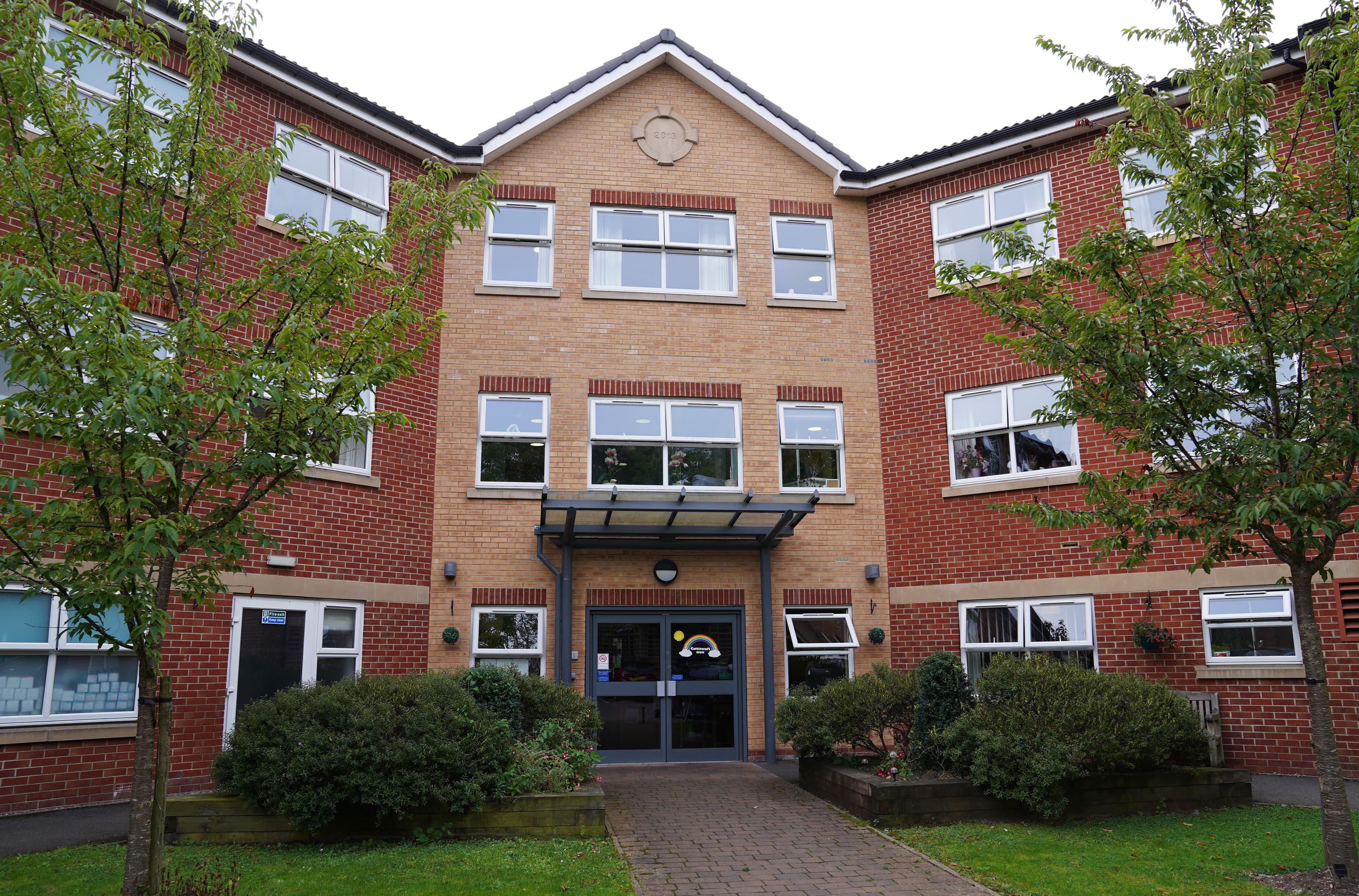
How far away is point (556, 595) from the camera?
13664 millimetres

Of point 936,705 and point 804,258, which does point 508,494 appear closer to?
point 804,258

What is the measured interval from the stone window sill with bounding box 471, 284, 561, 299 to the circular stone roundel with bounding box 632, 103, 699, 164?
9.26ft

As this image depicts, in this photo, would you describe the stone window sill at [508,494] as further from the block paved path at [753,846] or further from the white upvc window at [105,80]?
the white upvc window at [105,80]

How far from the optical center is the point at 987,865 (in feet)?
25.3

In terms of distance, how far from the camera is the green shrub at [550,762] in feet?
28.6

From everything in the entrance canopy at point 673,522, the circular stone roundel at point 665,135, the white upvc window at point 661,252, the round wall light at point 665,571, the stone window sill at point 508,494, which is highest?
the circular stone roundel at point 665,135

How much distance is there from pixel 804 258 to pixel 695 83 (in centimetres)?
341

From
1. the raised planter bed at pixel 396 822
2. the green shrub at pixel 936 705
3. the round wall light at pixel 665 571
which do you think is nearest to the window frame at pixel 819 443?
the round wall light at pixel 665 571

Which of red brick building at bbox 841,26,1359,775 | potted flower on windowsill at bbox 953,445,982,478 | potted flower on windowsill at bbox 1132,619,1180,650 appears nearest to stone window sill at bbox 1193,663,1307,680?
red brick building at bbox 841,26,1359,775

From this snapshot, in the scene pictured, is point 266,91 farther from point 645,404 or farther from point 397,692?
point 397,692

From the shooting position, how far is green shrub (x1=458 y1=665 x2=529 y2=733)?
31.6ft

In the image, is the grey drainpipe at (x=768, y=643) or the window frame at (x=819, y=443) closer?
the grey drainpipe at (x=768, y=643)

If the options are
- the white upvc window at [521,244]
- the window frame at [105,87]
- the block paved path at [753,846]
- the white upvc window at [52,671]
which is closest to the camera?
the block paved path at [753,846]

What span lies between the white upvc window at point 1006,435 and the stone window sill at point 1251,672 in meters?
3.00
